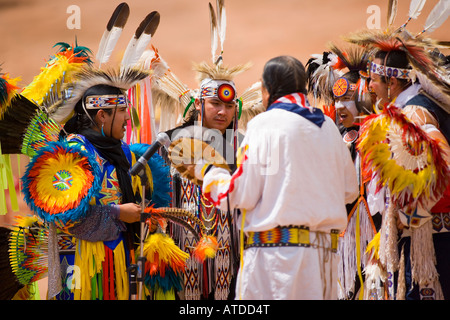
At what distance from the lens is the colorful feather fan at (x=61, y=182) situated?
9.46 feet

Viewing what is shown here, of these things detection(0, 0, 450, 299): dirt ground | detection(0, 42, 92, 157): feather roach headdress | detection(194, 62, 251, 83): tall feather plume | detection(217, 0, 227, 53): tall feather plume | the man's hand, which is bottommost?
the man's hand

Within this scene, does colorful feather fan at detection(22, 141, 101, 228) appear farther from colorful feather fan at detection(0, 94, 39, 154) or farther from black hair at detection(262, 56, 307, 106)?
black hair at detection(262, 56, 307, 106)

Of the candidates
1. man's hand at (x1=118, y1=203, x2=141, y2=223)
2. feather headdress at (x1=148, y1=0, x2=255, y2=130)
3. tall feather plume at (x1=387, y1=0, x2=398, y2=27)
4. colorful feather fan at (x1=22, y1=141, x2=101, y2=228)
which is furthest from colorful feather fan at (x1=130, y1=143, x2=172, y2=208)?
tall feather plume at (x1=387, y1=0, x2=398, y2=27)

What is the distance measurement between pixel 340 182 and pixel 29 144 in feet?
5.43

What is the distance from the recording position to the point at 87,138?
3.13 metres

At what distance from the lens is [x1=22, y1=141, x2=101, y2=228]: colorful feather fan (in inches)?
114

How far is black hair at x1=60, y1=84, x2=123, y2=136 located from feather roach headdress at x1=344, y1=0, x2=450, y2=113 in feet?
4.28

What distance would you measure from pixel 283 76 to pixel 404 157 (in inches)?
25.4

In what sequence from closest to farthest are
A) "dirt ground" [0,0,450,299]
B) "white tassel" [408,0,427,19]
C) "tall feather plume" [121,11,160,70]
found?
"white tassel" [408,0,427,19] < "tall feather plume" [121,11,160,70] < "dirt ground" [0,0,450,299]

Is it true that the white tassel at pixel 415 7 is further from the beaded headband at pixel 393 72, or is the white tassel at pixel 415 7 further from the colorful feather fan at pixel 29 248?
the colorful feather fan at pixel 29 248

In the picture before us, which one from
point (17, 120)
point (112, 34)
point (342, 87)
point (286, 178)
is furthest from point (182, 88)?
point (286, 178)

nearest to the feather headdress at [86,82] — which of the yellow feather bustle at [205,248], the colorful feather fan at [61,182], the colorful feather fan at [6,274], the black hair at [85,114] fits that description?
the black hair at [85,114]

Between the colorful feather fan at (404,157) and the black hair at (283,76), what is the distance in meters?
0.44

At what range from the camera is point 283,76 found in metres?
2.29
